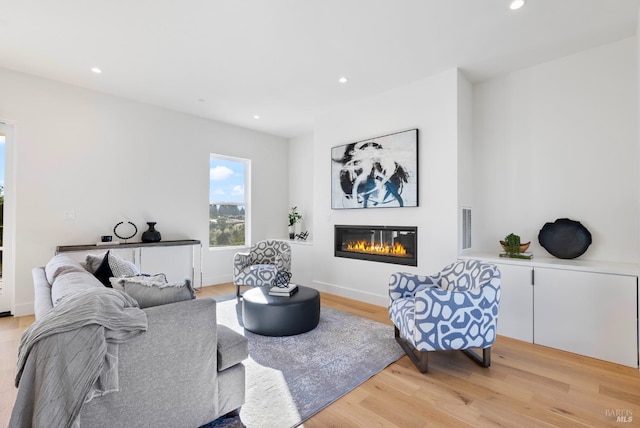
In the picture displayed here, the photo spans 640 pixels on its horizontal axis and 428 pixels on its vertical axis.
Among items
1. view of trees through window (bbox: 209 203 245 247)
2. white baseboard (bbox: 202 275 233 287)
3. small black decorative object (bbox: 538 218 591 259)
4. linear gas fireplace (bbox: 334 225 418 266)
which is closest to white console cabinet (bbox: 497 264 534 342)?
small black decorative object (bbox: 538 218 591 259)

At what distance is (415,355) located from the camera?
2.60 m

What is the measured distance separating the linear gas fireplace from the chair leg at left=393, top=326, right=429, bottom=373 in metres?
1.18

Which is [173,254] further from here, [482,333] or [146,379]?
[482,333]

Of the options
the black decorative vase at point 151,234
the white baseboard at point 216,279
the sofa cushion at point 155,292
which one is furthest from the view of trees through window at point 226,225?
the sofa cushion at point 155,292

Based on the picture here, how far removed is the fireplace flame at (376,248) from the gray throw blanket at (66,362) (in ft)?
10.8

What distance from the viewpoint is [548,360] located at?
8.55 feet

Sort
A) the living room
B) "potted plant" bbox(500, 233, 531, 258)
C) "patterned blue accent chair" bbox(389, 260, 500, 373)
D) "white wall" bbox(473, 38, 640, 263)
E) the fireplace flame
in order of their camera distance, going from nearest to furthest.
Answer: "patterned blue accent chair" bbox(389, 260, 500, 373) < "white wall" bbox(473, 38, 640, 263) < the living room < "potted plant" bbox(500, 233, 531, 258) < the fireplace flame

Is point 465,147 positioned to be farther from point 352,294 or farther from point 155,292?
point 155,292

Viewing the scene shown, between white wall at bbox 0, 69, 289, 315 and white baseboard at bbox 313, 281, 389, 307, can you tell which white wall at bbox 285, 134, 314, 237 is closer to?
white wall at bbox 0, 69, 289, 315

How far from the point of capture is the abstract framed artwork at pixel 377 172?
3.84 metres

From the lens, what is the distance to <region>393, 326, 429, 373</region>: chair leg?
7.70 ft

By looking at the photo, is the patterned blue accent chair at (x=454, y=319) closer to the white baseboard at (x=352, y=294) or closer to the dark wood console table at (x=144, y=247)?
the white baseboard at (x=352, y=294)

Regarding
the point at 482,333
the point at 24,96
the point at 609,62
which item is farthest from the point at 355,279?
the point at 24,96

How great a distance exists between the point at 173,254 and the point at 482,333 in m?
4.27
